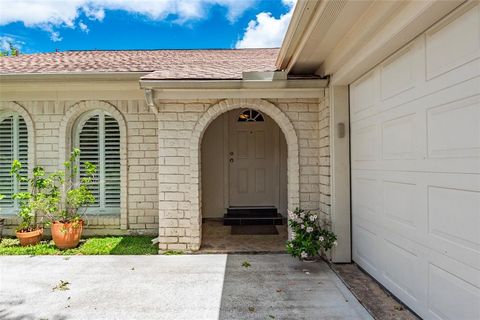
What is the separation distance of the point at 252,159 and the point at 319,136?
2576 millimetres

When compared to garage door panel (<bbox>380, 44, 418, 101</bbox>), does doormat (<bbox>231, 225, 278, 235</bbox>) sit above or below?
below

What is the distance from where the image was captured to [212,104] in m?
4.32

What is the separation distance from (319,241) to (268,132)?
348 centimetres

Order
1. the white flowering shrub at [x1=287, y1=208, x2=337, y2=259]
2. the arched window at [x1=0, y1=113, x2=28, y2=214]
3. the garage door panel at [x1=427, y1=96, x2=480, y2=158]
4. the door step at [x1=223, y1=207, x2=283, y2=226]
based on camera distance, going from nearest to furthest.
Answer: the garage door panel at [x1=427, y1=96, x2=480, y2=158] → the white flowering shrub at [x1=287, y1=208, x2=337, y2=259] → the arched window at [x1=0, y1=113, x2=28, y2=214] → the door step at [x1=223, y1=207, x2=283, y2=226]

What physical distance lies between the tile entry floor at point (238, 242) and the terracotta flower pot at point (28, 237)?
2848mm

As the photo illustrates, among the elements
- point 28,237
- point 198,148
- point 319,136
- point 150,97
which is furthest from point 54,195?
point 319,136

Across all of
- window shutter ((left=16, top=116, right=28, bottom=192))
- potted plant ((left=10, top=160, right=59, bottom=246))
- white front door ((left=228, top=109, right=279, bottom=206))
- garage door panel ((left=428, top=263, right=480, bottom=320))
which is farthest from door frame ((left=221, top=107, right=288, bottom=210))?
garage door panel ((left=428, top=263, right=480, bottom=320))

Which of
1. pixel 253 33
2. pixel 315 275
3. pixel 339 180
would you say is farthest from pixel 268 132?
pixel 253 33

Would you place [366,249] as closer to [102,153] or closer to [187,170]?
[187,170]

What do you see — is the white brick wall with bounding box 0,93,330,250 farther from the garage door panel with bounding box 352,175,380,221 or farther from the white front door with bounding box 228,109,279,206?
the white front door with bounding box 228,109,279,206

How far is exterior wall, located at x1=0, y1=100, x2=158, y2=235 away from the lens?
16.7ft

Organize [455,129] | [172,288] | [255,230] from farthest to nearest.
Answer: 1. [255,230]
2. [172,288]
3. [455,129]

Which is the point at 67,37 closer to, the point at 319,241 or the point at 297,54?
the point at 297,54

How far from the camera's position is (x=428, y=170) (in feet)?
7.61
